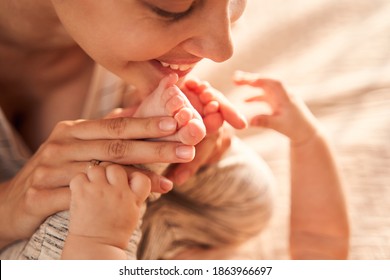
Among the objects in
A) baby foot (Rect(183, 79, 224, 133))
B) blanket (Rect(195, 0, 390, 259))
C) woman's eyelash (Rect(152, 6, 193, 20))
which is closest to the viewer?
woman's eyelash (Rect(152, 6, 193, 20))

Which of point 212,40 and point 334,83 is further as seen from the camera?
point 334,83

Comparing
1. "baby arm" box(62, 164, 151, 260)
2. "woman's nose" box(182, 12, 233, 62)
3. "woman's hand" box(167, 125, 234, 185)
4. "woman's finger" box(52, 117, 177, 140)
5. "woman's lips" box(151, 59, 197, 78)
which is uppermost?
"woman's nose" box(182, 12, 233, 62)

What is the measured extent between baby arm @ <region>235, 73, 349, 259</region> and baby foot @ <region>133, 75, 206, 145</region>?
0.74ft

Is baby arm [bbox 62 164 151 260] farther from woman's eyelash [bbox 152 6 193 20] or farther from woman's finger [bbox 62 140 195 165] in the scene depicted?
woman's eyelash [bbox 152 6 193 20]

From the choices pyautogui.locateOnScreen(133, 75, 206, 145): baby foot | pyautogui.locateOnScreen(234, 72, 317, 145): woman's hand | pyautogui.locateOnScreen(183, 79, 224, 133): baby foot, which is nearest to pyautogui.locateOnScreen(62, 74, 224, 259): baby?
pyautogui.locateOnScreen(133, 75, 206, 145): baby foot

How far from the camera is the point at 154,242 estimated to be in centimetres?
75

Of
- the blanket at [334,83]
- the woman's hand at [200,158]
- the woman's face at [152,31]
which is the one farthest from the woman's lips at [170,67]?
the blanket at [334,83]

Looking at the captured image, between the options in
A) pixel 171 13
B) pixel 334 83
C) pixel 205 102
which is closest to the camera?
pixel 171 13

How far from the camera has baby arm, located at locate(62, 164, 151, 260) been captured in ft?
1.80

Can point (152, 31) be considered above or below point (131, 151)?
above

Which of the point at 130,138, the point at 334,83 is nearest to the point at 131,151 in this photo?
the point at 130,138

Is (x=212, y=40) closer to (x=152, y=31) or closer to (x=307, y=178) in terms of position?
(x=152, y=31)

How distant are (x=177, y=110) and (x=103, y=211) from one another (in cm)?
12

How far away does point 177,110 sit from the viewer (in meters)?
0.56
